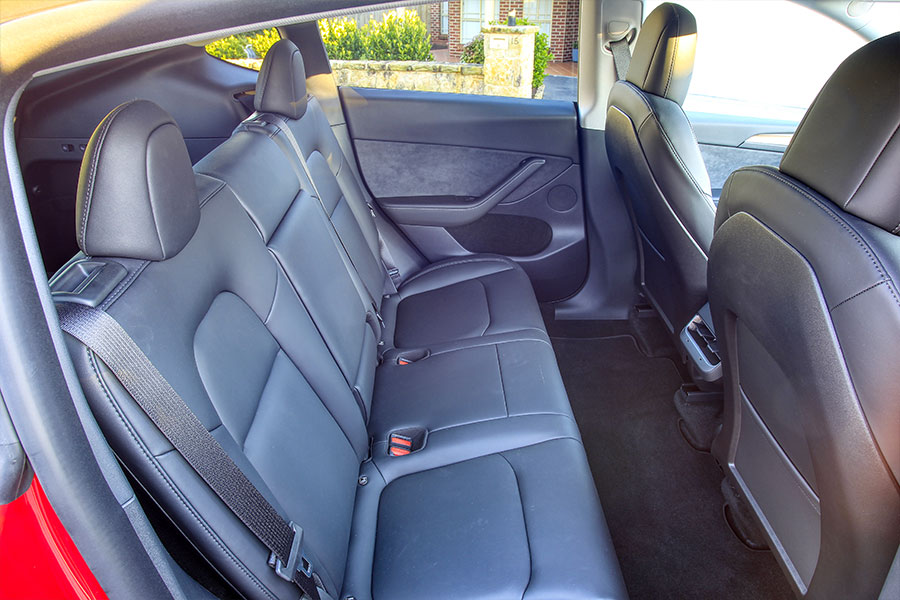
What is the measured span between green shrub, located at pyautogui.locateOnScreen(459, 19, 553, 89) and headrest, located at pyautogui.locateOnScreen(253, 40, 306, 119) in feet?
6.43

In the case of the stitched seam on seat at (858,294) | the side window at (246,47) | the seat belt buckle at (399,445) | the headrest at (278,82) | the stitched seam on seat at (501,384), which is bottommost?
the seat belt buckle at (399,445)

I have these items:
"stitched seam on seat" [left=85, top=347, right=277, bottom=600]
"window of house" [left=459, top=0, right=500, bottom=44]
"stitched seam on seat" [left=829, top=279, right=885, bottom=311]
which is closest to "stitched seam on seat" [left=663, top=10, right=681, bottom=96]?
"stitched seam on seat" [left=829, top=279, right=885, bottom=311]

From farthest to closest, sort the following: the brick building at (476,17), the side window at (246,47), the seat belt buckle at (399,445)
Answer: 1. the brick building at (476,17)
2. the side window at (246,47)
3. the seat belt buckle at (399,445)

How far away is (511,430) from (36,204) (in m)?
1.97

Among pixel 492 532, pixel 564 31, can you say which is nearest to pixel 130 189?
pixel 492 532

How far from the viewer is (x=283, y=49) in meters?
1.67

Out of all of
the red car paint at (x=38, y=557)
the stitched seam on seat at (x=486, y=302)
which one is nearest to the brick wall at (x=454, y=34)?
the stitched seam on seat at (x=486, y=302)

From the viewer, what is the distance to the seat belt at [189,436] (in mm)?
744

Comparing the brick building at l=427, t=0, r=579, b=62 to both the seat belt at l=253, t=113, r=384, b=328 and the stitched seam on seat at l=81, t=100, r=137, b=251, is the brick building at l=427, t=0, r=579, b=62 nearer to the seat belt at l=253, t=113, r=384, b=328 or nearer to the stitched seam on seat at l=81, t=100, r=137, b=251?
the seat belt at l=253, t=113, r=384, b=328

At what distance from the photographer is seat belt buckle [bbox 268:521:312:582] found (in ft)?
2.97

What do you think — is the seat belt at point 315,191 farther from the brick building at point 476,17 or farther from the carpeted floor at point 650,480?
the brick building at point 476,17

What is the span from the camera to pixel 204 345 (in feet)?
3.14

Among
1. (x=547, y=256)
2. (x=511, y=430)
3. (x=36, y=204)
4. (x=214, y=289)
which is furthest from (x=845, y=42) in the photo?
(x=36, y=204)

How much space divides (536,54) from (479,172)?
1.87 metres
